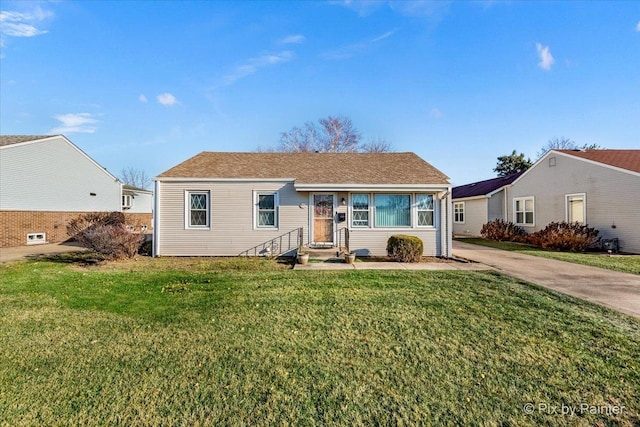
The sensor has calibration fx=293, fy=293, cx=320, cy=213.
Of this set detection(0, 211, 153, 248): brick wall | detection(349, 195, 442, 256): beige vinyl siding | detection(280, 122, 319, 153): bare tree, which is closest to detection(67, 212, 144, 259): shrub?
detection(0, 211, 153, 248): brick wall

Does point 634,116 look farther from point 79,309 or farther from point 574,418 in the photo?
point 79,309

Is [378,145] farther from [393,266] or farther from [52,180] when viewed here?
[52,180]

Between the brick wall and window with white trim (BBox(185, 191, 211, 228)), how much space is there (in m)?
6.30

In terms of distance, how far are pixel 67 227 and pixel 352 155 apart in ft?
59.5

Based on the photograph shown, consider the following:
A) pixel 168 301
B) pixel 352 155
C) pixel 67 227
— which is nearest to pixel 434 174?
pixel 352 155

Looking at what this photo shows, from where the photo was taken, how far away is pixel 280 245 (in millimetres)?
11406

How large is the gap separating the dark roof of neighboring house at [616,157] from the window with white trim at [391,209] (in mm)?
10009

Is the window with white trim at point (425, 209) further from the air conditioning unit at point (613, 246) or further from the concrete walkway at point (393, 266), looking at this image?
the air conditioning unit at point (613, 246)

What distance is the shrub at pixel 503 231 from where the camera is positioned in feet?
56.5

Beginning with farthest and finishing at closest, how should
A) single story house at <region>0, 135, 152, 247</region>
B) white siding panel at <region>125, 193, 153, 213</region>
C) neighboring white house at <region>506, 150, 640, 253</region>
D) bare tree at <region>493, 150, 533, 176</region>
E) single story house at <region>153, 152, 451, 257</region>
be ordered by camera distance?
bare tree at <region>493, 150, 533, 176</region>
white siding panel at <region>125, 193, 153, 213</region>
single story house at <region>0, 135, 152, 247</region>
neighboring white house at <region>506, 150, 640, 253</region>
single story house at <region>153, 152, 451, 257</region>

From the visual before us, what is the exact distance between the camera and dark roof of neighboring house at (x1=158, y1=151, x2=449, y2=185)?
11.4 meters

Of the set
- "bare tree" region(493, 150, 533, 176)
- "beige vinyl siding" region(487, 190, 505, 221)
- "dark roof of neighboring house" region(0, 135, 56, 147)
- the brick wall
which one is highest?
"bare tree" region(493, 150, 533, 176)

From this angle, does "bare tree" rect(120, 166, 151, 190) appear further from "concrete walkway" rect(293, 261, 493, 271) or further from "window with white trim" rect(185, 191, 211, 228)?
"concrete walkway" rect(293, 261, 493, 271)

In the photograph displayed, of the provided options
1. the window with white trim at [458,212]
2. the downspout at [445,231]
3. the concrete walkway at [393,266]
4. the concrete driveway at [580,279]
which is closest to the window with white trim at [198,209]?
the concrete walkway at [393,266]
